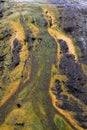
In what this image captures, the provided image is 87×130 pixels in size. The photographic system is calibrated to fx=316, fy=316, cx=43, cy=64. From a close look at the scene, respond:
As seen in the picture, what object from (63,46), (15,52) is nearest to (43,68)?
(15,52)

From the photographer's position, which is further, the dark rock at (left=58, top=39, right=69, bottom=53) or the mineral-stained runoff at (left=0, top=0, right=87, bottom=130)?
the dark rock at (left=58, top=39, right=69, bottom=53)

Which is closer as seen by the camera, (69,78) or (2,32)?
(69,78)

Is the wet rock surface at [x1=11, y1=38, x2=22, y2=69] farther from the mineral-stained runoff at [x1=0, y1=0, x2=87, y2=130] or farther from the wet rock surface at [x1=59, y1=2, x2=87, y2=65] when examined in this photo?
the wet rock surface at [x1=59, y1=2, x2=87, y2=65]

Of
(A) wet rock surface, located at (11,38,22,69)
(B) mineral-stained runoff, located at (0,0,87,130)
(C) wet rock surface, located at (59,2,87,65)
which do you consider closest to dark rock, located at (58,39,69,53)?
(B) mineral-stained runoff, located at (0,0,87,130)

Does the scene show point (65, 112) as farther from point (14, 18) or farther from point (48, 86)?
point (14, 18)

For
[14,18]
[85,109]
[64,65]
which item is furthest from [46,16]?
[85,109]

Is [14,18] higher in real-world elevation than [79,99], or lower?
higher

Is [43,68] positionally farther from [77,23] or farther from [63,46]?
[77,23]

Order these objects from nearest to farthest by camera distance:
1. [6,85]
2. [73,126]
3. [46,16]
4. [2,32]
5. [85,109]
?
[73,126] → [85,109] → [6,85] → [2,32] → [46,16]
